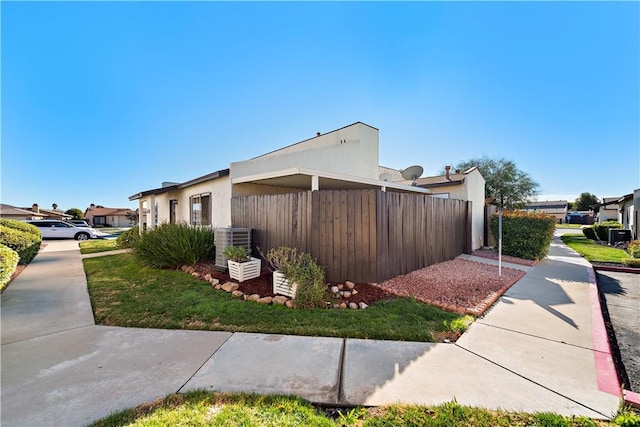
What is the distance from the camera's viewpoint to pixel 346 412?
2227 mm

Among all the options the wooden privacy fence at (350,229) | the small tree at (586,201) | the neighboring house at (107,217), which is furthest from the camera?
the neighboring house at (107,217)

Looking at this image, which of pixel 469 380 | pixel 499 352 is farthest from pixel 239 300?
pixel 499 352

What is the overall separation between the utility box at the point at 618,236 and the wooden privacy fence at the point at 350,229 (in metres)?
14.8

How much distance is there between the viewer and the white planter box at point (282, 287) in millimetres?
4982

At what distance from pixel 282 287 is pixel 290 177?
10.4 ft

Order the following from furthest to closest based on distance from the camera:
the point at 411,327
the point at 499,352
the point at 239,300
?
1. the point at 239,300
2. the point at 411,327
3. the point at 499,352

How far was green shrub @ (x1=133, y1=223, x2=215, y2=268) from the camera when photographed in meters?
7.79

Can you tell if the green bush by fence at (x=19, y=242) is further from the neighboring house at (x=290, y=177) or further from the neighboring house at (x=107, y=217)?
the neighboring house at (x=107, y=217)

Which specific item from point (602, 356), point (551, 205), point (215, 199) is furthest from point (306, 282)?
point (551, 205)

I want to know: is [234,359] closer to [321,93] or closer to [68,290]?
[68,290]

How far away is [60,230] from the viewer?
64.8 feet

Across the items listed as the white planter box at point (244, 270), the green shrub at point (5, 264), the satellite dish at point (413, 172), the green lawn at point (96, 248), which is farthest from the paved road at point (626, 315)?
the green lawn at point (96, 248)

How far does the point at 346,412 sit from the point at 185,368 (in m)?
1.84

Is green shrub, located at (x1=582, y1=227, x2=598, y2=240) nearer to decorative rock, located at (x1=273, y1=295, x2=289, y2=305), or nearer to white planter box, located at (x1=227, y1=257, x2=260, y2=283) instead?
decorative rock, located at (x1=273, y1=295, x2=289, y2=305)
